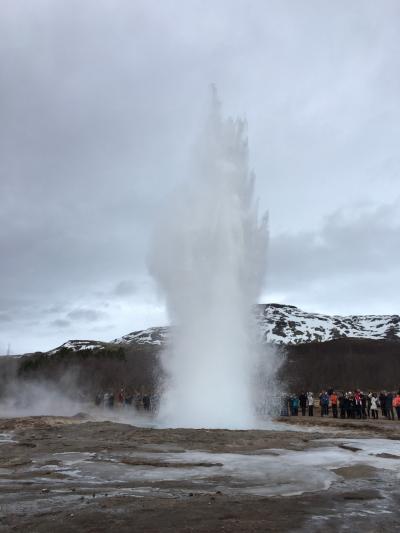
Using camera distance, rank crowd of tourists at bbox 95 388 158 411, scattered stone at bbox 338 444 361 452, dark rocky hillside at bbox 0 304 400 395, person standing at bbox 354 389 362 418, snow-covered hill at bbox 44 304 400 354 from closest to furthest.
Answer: scattered stone at bbox 338 444 361 452
person standing at bbox 354 389 362 418
crowd of tourists at bbox 95 388 158 411
dark rocky hillside at bbox 0 304 400 395
snow-covered hill at bbox 44 304 400 354

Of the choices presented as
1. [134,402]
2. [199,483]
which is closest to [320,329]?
[134,402]

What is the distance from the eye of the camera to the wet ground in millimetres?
5160

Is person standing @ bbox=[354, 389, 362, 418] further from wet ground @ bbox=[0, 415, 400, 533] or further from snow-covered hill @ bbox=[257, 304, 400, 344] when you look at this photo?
snow-covered hill @ bbox=[257, 304, 400, 344]

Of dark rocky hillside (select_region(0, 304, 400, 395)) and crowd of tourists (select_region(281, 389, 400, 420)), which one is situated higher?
dark rocky hillside (select_region(0, 304, 400, 395))

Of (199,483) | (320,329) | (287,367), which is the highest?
(320,329)

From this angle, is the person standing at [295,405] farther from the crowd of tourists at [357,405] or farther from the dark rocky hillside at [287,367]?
the dark rocky hillside at [287,367]

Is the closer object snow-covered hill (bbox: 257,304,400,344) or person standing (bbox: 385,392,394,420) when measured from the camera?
person standing (bbox: 385,392,394,420)

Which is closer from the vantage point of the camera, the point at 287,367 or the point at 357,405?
the point at 357,405

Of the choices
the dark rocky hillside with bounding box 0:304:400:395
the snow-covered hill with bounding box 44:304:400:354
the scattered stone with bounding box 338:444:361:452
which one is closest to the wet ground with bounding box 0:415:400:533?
the scattered stone with bounding box 338:444:361:452

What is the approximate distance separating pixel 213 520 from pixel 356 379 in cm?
8304

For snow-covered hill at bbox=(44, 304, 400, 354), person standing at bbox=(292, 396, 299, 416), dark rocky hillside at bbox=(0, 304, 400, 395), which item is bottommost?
person standing at bbox=(292, 396, 299, 416)

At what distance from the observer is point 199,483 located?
24.1 ft

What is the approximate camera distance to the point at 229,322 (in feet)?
71.1

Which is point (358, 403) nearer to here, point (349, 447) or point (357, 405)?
point (357, 405)
